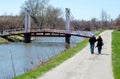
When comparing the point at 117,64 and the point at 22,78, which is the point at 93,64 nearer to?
the point at 117,64

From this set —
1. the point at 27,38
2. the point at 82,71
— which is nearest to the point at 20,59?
the point at 82,71

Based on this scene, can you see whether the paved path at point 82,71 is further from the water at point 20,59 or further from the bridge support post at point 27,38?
the bridge support post at point 27,38

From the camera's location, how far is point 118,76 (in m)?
18.5

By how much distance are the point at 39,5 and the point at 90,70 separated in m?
→ 99.7

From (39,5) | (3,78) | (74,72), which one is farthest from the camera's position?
(39,5)

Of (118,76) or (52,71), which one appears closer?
(118,76)

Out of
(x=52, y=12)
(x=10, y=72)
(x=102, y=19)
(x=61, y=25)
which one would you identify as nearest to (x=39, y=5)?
(x=52, y=12)

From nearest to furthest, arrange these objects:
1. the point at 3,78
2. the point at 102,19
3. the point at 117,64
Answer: the point at 3,78 < the point at 117,64 < the point at 102,19

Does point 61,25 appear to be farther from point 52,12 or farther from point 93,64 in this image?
point 93,64

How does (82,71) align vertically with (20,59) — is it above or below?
above

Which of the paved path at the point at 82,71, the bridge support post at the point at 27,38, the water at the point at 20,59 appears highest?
the paved path at the point at 82,71

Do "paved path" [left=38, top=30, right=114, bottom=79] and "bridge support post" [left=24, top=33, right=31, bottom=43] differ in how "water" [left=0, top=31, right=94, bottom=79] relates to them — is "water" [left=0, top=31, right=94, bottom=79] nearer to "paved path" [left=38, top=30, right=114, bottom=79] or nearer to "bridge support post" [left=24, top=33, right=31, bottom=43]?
"paved path" [left=38, top=30, right=114, bottom=79]

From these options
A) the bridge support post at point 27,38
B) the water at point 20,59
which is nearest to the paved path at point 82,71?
the water at point 20,59

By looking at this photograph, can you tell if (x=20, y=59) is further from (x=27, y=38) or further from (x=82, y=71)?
(x=27, y=38)
